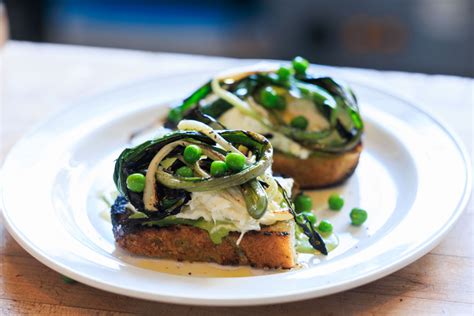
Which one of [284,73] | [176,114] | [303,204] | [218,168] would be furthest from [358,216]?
[176,114]

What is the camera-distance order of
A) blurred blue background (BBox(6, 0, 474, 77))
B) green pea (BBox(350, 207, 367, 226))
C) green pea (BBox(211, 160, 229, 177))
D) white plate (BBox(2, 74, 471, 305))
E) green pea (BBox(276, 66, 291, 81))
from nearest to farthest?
white plate (BBox(2, 74, 471, 305)), green pea (BBox(211, 160, 229, 177)), green pea (BBox(350, 207, 367, 226)), green pea (BBox(276, 66, 291, 81)), blurred blue background (BBox(6, 0, 474, 77))

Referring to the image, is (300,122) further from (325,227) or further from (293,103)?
(325,227)

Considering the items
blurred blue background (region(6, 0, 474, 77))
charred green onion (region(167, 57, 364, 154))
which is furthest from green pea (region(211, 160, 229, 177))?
blurred blue background (region(6, 0, 474, 77))

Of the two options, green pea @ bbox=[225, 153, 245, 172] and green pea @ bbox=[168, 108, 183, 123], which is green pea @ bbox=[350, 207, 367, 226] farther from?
green pea @ bbox=[168, 108, 183, 123]

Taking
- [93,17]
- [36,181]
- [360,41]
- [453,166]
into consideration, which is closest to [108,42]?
[93,17]

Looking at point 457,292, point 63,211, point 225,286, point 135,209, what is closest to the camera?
point 225,286

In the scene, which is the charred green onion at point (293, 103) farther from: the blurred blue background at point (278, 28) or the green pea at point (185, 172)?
the blurred blue background at point (278, 28)

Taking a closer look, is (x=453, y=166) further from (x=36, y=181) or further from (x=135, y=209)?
(x=36, y=181)
